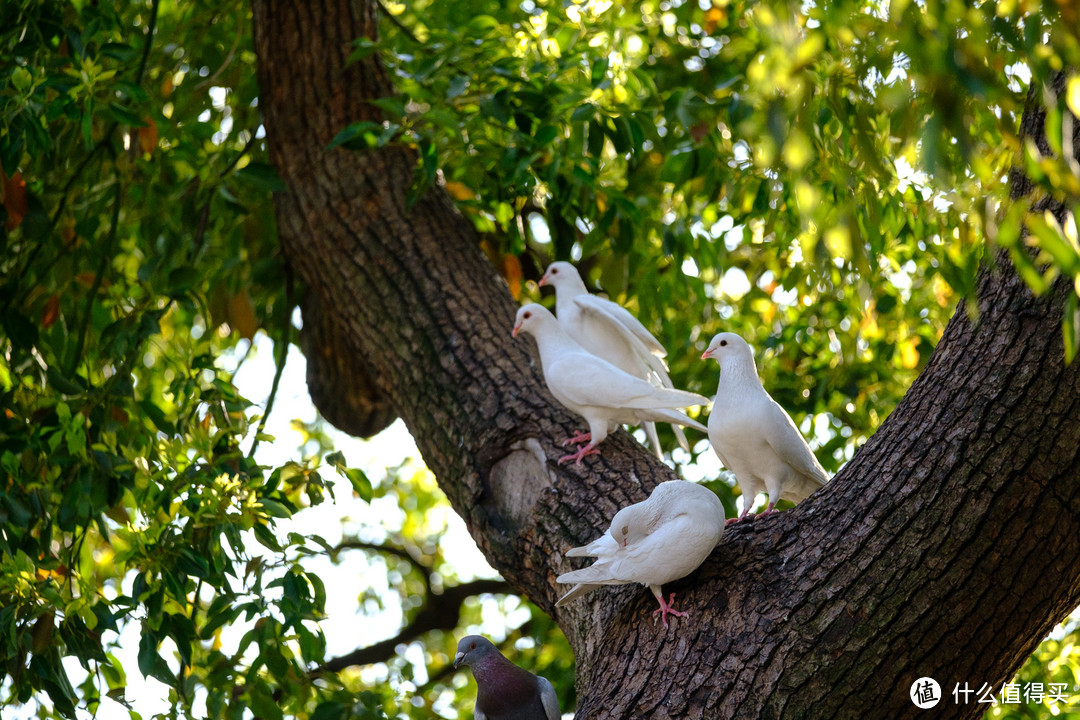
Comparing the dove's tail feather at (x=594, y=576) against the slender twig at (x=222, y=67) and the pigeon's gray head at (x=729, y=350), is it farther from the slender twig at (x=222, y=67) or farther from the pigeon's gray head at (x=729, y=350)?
the slender twig at (x=222, y=67)

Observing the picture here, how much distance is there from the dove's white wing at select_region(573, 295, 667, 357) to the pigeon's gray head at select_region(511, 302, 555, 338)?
196 millimetres

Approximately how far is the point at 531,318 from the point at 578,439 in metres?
0.55

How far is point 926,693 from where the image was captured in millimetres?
2062

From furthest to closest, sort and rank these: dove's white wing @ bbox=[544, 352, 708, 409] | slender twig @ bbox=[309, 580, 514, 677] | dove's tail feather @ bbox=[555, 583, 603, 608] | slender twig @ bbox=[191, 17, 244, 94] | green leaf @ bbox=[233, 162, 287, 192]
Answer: slender twig @ bbox=[309, 580, 514, 677], slender twig @ bbox=[191, 17, 244, 94], green leaf @ bbox=[233, 162, 287, 192], dove's white wing @ bbox=[544, 352, 708, 409], dove's tail feather @ bbox=[555, 583, 603, 608]

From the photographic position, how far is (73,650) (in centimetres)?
266

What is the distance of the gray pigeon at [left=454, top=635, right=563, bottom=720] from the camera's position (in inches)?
106

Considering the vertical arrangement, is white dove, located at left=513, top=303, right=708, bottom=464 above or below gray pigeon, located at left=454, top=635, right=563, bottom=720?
above

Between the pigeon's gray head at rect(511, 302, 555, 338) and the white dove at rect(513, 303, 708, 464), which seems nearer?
the white dove at rect(513, 303, 708, 464)

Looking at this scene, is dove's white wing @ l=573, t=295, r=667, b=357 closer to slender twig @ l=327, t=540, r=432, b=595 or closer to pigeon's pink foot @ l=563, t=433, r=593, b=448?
pigeon's pink foot @ l=563, t=433, r=593, b=448

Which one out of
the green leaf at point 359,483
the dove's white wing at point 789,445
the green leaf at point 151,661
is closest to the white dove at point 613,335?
the dove's white wing at point 789,445

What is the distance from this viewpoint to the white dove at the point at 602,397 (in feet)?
10.3

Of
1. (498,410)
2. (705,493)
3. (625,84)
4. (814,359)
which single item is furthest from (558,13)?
(705,493)

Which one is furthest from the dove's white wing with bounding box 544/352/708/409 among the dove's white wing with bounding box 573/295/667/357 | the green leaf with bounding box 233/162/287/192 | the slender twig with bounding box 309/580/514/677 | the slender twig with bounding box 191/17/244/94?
the slender twig with bounding box 309/580/514/677

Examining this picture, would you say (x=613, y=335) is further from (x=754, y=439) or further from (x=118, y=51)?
(x=118, y=51)
